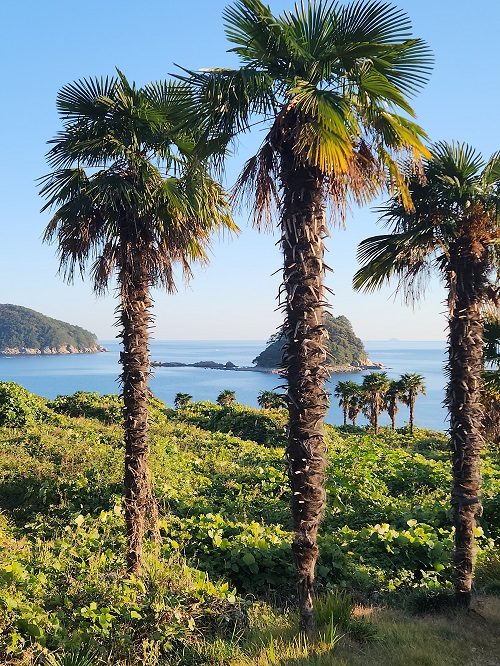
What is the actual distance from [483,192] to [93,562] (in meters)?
8.58

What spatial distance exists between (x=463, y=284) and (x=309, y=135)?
3.88 m

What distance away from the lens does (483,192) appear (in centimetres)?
758

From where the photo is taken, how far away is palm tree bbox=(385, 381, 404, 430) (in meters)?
50.1

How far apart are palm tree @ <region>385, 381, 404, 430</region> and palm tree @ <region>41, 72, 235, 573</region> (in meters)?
45.3

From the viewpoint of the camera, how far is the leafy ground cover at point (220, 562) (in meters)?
5.76

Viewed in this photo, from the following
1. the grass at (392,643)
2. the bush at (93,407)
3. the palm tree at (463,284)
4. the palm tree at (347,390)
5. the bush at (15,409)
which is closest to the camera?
the grass at (392,643)

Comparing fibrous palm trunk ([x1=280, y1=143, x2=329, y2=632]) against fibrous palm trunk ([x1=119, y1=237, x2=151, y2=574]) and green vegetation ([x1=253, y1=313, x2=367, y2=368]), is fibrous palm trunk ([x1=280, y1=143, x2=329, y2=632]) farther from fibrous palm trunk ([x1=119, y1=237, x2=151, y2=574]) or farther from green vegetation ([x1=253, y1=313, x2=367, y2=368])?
green vegetation ([x1=253, y1=313, x2=367, y2=368])

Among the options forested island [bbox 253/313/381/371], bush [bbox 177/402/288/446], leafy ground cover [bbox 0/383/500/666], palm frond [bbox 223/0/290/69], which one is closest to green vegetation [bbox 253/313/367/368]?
forested island [bbox 253/313/381/371]

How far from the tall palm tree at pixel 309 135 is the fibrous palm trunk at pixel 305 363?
1 centimetres

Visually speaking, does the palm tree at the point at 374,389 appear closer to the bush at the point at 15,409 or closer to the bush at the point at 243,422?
the bush at the point at 243,422

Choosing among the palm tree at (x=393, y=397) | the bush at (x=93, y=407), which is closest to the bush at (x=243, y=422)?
the bush at (x=93, y=407)

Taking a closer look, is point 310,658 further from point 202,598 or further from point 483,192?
point 483,192

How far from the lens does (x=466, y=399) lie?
7.70 metres

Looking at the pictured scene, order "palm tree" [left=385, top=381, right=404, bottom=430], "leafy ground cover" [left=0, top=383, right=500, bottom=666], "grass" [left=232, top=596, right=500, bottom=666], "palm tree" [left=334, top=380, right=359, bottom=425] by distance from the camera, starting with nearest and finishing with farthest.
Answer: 1. "grass" [left=232, top=596, right=500, bottom=666]
2. "leafy ground cover" [left=0, top=383, right=500, bottom=666]
3. "palm tree" [left=385, top=381, right=404, bottom=430]
4. "palm tree" [left=334, top=380, right=359, bottom=425]
